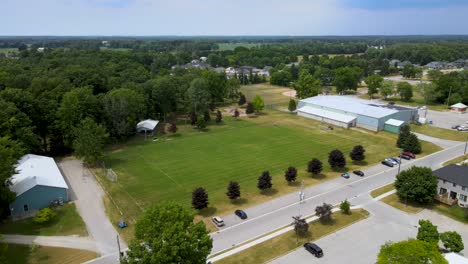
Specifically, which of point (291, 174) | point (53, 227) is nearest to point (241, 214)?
point (291, 174)

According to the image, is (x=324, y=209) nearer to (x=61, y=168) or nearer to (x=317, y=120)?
(x=61, y=168)

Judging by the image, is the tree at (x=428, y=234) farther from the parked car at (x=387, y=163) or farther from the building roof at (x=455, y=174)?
the parked car at (x=387, y=163)

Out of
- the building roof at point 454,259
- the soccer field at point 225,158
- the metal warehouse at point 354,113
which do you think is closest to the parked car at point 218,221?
the soccer field at point 225,158

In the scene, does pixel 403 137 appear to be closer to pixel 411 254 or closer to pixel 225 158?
pixel 225 158

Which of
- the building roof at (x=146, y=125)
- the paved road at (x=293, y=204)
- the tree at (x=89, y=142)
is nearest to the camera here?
the paved road at (x=293, y=204)

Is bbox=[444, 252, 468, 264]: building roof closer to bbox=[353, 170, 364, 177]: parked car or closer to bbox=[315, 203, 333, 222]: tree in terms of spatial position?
bbox=[315, 203, 333, 222]: tree

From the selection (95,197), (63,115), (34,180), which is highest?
(63,115)

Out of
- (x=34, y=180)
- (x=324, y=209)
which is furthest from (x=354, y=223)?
(x=34, y=180)
